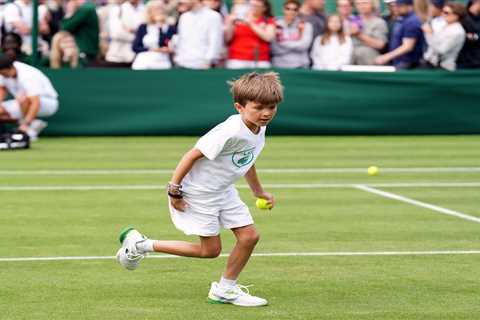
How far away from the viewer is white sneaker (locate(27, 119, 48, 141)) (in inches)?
777

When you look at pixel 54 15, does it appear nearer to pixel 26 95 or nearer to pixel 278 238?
pixel 26 95

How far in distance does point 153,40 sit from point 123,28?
1090mm

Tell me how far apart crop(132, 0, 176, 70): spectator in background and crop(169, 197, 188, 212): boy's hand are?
44.2 ft

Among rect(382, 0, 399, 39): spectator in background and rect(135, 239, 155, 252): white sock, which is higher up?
rect(135, 239, 155, 252): white sock

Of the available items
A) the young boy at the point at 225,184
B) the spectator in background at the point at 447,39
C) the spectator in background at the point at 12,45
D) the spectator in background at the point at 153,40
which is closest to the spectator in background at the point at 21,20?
the spectator in background at the point at 12,45

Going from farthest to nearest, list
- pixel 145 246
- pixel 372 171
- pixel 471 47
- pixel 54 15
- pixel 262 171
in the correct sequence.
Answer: pixel 54 15
pixel 471 47
pixel 262 171
pixel 372 171
pixel 145 246

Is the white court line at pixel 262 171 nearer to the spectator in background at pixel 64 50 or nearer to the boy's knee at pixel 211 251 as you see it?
the spectator in background at pixel 64 50

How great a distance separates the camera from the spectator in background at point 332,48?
831 inches

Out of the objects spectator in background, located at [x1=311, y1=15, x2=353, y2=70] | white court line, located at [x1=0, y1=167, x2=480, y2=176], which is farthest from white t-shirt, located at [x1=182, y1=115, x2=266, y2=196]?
spectator in background, located at [x1=311, y1=15, x2=353, y2=70]

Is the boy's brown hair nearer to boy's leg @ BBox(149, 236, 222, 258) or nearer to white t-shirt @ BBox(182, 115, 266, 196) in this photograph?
white t-shirt @ BBox(182, 115, 266, 196)

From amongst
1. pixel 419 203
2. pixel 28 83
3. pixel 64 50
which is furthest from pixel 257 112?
pixel 64 50

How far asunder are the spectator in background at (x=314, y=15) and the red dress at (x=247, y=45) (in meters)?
0.91

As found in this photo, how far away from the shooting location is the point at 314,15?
71.5 ft

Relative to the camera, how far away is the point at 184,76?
21.1 meters
